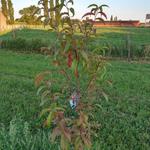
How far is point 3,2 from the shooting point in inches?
2591

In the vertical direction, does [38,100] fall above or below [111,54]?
above

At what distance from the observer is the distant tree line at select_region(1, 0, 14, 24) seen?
6564 centimetres

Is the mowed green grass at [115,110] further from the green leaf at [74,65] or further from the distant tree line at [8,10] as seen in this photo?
the distant tree line at [8,10]

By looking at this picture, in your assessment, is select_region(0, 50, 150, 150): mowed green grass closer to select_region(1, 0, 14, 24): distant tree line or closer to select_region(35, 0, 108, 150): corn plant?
select_region(35, 0, 108, 150): corn plant

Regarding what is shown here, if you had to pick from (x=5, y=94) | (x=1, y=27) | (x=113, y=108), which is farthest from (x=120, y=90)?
(x=1, y=27)

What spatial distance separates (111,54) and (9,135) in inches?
660

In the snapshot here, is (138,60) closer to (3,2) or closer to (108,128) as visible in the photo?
(108,128)

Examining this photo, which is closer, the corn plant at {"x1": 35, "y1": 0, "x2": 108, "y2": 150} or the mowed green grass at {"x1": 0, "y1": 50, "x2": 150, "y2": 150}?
the corn plant at {"x1": 35, "y1": 0, "x2": 108, "y2": 150}

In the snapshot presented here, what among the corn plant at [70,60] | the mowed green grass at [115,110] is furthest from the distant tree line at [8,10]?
the corn plant at [70,60]

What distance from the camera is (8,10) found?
6744cm

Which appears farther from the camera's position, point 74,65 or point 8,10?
point 8,10

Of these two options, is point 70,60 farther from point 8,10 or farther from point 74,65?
point 8,10

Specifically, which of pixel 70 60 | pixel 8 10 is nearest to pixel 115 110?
pixel 70 60

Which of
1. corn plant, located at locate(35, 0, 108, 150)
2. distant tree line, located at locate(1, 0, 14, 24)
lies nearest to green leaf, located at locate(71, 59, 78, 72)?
corn plant, located at locate(35, 0, 108, 150)
